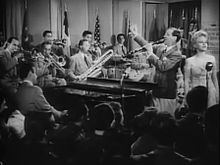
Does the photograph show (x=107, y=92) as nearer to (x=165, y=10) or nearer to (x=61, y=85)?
(x=61, y=85)

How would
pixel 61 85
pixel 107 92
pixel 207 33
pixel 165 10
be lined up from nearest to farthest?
pixel 207 33 → pixel 165 10 → pixel 107 92 → pixel 61 85

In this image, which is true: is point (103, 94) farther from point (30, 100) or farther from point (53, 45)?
point (30, 100)

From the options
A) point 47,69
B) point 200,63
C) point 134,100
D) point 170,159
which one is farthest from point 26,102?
point 200,63

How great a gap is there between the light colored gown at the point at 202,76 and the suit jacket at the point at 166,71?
0.09 meters

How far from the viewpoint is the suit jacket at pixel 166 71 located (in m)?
2.42

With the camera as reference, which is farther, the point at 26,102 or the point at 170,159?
the point at 26,102

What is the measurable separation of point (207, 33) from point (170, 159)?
2.77 ft

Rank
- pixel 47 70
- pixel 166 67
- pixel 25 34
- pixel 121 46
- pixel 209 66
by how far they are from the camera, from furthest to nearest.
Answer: pixel 25 34, pixel 47 70, pixel 121 46, pixel 166 67, pixel 209 66

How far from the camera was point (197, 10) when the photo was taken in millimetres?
2295

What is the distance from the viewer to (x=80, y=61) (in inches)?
113

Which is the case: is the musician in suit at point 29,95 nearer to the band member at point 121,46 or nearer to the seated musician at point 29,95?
the seated musician at point 29,95

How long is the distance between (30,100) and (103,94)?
0.76 m

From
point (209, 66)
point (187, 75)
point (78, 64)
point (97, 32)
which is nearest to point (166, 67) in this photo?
point (187, 75)

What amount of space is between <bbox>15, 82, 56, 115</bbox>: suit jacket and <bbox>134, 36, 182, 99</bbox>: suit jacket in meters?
0.98
